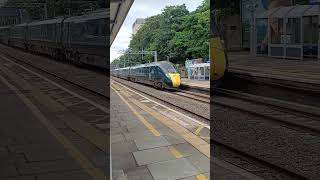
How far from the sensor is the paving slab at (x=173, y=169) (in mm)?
2648

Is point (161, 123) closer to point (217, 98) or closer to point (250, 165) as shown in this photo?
point (217, 98)

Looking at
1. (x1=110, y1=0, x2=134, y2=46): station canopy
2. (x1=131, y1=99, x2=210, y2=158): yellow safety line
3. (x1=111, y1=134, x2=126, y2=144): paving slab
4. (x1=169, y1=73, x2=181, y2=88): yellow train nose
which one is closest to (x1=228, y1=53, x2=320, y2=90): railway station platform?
(x1=169, y1=73, x2=181, y2=88): yellow train nose

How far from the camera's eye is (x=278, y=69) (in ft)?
7.50

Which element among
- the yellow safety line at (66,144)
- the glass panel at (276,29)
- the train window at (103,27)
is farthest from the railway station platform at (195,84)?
the yellow safety line at (66,144)

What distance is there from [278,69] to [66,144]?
116 centimetres

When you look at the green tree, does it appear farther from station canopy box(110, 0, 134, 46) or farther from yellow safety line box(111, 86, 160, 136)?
yellow safety line box(111, 86, 160, 136)

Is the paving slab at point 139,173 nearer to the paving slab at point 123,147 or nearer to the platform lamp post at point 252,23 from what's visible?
the paving slab at point 123,147

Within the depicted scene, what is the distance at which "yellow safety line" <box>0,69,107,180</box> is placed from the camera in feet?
7.61

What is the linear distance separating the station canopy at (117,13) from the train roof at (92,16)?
0.25 feet

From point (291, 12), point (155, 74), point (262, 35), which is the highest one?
point (291, 12)

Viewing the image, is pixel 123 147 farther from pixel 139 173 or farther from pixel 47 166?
pixel 47 166

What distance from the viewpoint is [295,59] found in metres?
2.19

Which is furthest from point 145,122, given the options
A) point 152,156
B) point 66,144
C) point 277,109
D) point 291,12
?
point 291,12

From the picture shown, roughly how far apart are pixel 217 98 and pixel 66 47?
879mm
